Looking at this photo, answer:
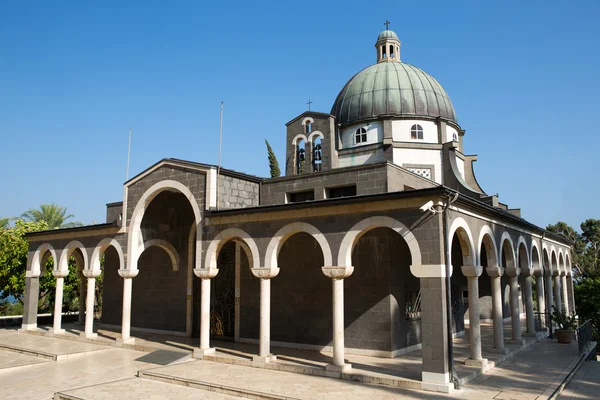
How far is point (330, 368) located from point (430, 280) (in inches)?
136

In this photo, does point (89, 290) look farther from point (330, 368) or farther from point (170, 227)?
point (330, 368)

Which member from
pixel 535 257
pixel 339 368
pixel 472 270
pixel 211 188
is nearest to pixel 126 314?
pixel 211 188

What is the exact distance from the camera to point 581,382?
12234 mm

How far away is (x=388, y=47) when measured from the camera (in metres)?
26.8

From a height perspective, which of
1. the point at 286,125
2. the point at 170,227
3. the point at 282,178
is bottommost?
the point at 170,227

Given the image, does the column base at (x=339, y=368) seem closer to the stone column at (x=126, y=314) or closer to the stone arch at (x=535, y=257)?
the stone column at (x=126, y=314)

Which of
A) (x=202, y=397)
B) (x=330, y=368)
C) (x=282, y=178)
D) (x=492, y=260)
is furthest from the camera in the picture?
(x=282, y=178)

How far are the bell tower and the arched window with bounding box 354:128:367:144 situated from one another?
613 centimetres

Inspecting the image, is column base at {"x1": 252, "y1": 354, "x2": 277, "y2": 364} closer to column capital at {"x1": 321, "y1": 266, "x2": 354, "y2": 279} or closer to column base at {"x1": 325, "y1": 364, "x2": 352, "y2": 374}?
column base at {"x1": 325, "y1": 364, "x2": 352, "y2": 374}

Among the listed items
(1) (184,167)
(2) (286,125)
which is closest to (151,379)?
(1) (184,167)

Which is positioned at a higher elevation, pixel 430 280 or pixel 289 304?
pixel 430 280

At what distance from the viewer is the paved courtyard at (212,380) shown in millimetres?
10508

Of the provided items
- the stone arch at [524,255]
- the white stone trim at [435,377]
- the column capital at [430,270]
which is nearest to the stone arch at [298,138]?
the stone arch at [524,255]

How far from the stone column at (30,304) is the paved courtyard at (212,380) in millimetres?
5438
